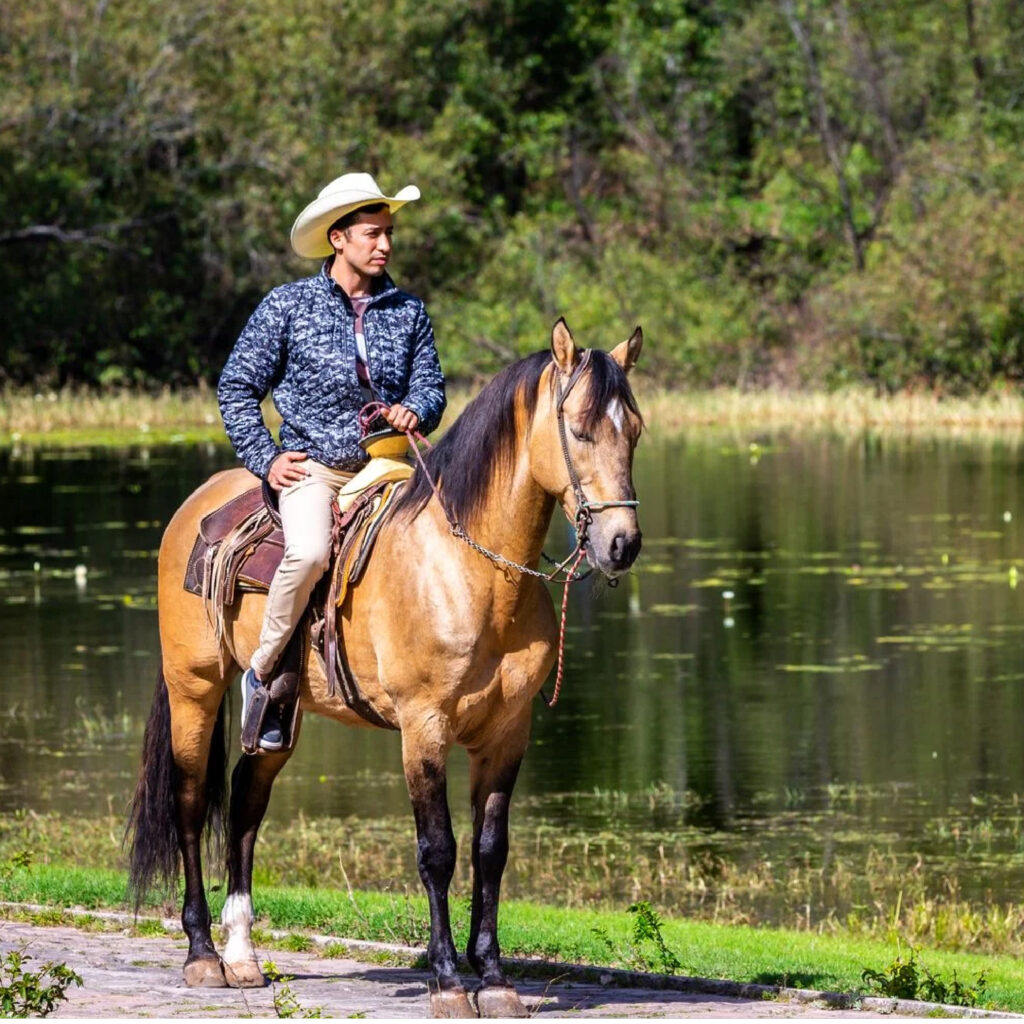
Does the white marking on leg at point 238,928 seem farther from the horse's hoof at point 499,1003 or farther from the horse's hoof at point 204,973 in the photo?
the horse's hoof at point 499,1003

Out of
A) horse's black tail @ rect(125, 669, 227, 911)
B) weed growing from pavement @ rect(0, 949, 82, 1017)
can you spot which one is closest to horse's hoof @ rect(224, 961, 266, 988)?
horse's black tail @ rect(125, 669, 227, 911)

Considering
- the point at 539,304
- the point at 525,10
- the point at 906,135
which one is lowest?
the point at 539,304

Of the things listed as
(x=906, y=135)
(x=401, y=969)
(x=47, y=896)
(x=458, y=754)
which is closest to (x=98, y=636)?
(x=458, y=754)

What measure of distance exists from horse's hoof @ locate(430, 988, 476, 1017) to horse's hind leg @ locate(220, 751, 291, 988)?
0.92 m

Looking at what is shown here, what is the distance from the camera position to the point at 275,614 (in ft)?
22.3

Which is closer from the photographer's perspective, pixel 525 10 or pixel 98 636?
pixel 98 636

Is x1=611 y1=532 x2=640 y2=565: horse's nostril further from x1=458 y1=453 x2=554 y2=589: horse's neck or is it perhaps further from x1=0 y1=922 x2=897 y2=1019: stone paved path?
x1=0 y1=922 x2=897 y2=1019: stone paved path

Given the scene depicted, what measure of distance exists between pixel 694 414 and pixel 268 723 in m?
34.3

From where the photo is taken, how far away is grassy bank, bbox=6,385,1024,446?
1524 inches

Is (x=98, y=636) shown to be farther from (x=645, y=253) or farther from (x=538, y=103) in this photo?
(x=538, y=103)

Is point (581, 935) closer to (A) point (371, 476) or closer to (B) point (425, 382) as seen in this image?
(A) point (371, 476)

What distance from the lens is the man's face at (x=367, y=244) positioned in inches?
275

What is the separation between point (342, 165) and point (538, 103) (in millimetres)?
11566

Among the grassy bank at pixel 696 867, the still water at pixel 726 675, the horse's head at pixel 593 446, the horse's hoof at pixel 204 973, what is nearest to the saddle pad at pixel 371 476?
the horse's head at pixel 593 446
